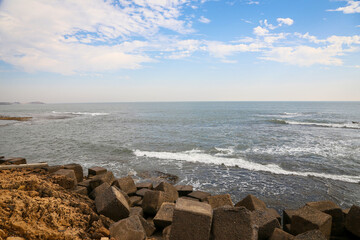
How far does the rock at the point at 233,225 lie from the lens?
3.72 metres

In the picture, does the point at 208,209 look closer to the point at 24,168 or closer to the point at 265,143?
the point at 24,168

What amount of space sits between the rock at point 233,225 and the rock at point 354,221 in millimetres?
3682

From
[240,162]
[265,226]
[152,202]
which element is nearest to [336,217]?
[265,226]

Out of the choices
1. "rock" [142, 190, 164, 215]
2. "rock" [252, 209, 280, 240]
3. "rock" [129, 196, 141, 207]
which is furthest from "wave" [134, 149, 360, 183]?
"rock" [142, 190, 164, 215]

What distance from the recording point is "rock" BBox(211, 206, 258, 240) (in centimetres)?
372

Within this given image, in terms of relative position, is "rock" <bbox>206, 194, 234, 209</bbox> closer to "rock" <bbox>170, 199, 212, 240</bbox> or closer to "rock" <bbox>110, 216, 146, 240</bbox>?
"rock" <bbox>170, 199, 212, 240</bbox>

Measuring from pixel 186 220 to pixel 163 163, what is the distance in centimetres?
1030

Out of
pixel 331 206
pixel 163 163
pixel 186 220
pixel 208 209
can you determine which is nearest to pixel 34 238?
pixel 186 220

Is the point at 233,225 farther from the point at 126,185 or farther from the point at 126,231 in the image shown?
the point at 126,185

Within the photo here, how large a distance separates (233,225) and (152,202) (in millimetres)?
2920

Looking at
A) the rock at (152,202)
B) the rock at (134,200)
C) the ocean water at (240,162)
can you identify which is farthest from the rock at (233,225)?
the ocean water at (240,162)

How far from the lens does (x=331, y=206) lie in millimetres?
5801

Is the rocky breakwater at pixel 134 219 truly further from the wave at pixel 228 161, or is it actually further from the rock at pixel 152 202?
the wave at pixel 228 161

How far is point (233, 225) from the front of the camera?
3748 mm
